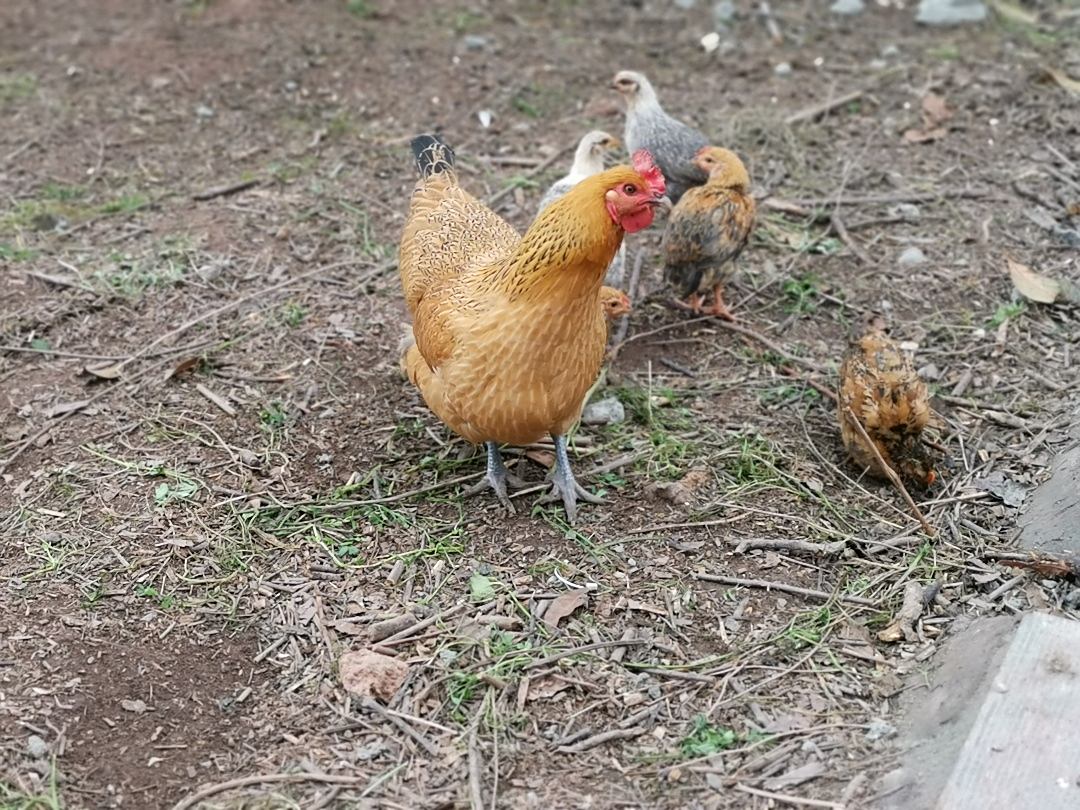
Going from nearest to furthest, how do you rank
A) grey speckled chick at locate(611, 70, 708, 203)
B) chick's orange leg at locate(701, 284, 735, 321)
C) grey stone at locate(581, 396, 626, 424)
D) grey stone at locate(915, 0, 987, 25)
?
grey stone at locate(581, 396, 626, 424) → chick's orange leg at locate(701, 284, 735, 321) → grey speckled chick at locate(611, 70, 708, 203) → grey stone at locate(915, 0, 987, 25)

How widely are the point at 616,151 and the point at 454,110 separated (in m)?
1.25

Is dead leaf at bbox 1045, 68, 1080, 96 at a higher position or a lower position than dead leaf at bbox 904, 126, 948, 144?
higher

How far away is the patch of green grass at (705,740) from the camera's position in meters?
3.62

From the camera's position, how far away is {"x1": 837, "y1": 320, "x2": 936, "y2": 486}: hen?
4801 mm

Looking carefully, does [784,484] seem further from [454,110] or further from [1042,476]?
[454,110]

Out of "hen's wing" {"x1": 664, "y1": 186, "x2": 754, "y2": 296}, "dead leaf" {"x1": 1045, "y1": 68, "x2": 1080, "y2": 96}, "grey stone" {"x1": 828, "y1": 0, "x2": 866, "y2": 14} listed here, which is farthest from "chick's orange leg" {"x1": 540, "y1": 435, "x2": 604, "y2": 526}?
"grey stone" {"x1": 828, "y1": 0, "x2": 866, "y2": 14}

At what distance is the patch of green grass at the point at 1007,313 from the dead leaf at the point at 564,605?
298cm

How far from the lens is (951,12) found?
9.02m

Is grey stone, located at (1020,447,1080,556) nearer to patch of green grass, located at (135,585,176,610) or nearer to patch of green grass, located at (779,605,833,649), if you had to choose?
patch of green grass, located at (779,605,833,649)

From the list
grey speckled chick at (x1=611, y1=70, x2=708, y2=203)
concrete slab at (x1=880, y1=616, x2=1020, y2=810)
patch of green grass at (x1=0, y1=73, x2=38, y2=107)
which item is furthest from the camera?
patch of green grass at (x1=0, y1=73, x2=38, y2=107)

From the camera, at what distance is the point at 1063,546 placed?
4258 mm

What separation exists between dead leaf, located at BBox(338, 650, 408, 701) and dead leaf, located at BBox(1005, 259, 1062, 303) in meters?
4.03

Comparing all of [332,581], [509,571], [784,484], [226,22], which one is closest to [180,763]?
[332,581]

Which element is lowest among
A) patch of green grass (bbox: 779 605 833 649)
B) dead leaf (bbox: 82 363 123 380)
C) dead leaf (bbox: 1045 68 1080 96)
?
dead leaf (bbox: 82 363 123 380)
